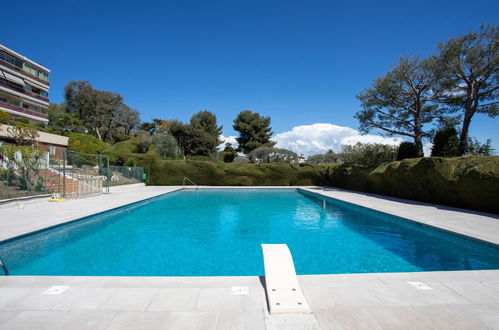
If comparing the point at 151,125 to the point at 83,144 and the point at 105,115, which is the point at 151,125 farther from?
the point at 83,144

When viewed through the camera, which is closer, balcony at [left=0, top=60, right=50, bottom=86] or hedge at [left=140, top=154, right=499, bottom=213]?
hedge at [left=140, top=154, right=499, bottom=213]

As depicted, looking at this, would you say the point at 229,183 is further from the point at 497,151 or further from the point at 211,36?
the point at 497,151

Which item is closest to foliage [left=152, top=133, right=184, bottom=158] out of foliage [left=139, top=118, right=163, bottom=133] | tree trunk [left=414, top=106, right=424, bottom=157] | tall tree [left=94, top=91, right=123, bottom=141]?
tall tree [left=94, top=91, right=123, bottom=141]

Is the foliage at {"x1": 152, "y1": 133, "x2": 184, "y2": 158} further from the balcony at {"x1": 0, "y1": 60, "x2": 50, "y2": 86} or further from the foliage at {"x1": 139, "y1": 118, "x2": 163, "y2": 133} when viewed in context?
the foliage at {"x1": 139, "y1": 118, "x2": 163, "y2": 133}

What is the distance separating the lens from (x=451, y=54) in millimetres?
12547

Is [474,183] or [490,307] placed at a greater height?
[474,183]

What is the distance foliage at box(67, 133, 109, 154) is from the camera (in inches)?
1010

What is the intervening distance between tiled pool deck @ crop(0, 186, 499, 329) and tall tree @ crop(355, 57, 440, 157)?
48.3ft

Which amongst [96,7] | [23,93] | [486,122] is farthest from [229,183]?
[23,93]

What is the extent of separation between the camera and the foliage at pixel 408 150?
14.7 m

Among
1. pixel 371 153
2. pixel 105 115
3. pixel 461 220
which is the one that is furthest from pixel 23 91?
pixel 461 220

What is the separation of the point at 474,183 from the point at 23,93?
39.7m

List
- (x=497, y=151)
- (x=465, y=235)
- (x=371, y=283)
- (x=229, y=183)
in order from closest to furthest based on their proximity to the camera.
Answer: (x=371, y=283) < (x=465, y=235) < (x=497, y=151) < (x=229, y=183)

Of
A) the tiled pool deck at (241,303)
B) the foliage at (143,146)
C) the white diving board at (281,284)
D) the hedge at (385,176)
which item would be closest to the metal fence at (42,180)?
the hedge at (385,176)
